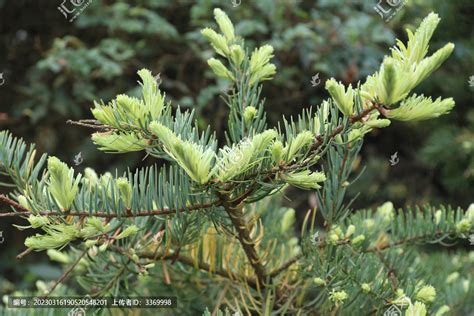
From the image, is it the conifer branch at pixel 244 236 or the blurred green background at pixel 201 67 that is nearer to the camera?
the conifer branch at pixel 244 236

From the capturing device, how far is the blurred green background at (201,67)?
4.47 ft

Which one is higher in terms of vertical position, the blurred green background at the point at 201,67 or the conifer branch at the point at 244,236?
the blurred green background at the point at 201,67

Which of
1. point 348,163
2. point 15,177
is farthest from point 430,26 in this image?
point 15,177

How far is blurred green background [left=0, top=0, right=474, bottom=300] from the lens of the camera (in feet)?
4.47

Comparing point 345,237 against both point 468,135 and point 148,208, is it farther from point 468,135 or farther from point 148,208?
point 468,135

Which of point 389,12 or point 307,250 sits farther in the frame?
point 389,12

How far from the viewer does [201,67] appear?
59.5 inches

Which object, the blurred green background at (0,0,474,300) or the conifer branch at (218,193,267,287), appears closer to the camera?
the conifer branch at (218,193,267,287)

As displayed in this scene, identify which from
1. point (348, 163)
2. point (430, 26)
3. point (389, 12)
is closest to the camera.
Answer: point (430, 26)

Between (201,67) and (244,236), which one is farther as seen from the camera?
(201,67)

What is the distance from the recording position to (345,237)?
53 cm

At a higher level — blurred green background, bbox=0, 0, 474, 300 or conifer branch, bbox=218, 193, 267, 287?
blurred green background, bbox=0, 0, 474, 300

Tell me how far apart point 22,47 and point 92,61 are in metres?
0.28

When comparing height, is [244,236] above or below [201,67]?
below
